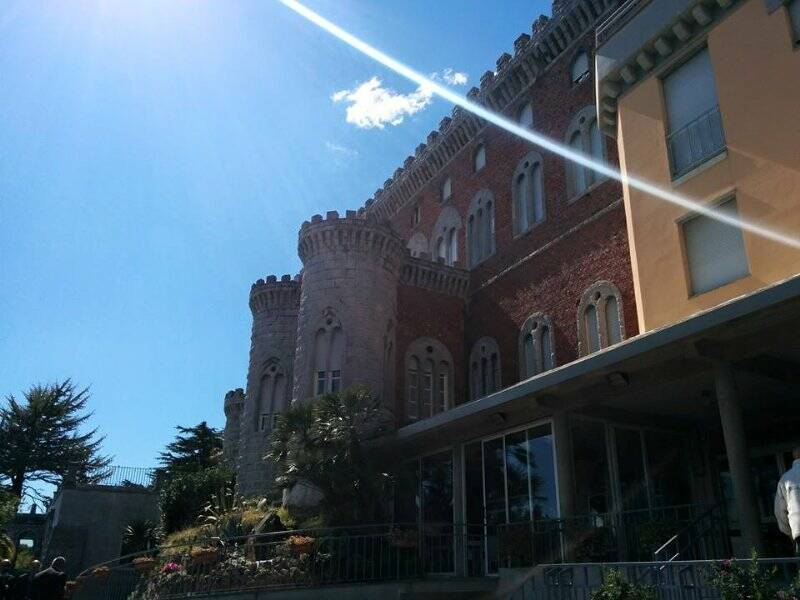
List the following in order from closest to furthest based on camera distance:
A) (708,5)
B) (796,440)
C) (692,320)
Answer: (692,320) → (796,440) → (708,5)

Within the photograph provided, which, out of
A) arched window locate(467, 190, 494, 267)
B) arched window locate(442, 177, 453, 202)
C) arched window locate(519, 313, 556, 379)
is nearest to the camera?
arched window locate(519, 313, 556, 379)

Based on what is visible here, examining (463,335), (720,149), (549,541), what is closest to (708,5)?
(720,149)

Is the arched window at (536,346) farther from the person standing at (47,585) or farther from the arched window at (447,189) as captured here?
the person standing at (47,585)

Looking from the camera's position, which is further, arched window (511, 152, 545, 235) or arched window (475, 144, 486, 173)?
arched window (475, 144, 486, 173)

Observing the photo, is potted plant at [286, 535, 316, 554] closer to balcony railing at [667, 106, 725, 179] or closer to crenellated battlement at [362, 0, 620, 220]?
balcony railing at [667, 106, 725, 179]

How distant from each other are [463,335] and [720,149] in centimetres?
1384

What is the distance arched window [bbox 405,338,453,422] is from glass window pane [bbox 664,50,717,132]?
12356 mm

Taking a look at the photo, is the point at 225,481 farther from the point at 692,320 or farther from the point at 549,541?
the point at 692,320

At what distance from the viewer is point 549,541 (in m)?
11.1

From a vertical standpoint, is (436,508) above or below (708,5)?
below

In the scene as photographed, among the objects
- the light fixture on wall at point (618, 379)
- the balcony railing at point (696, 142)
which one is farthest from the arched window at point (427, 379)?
the light fixture on wall at point (618, 379)

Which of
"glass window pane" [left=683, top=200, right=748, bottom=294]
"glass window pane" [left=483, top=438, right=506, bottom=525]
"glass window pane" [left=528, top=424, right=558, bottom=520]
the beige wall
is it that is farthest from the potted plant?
"glass window pane" [left=683, top=200, right=748, bottom=294]

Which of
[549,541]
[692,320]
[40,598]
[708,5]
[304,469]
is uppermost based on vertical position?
[708,5]

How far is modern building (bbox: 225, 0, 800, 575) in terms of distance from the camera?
10617mm
